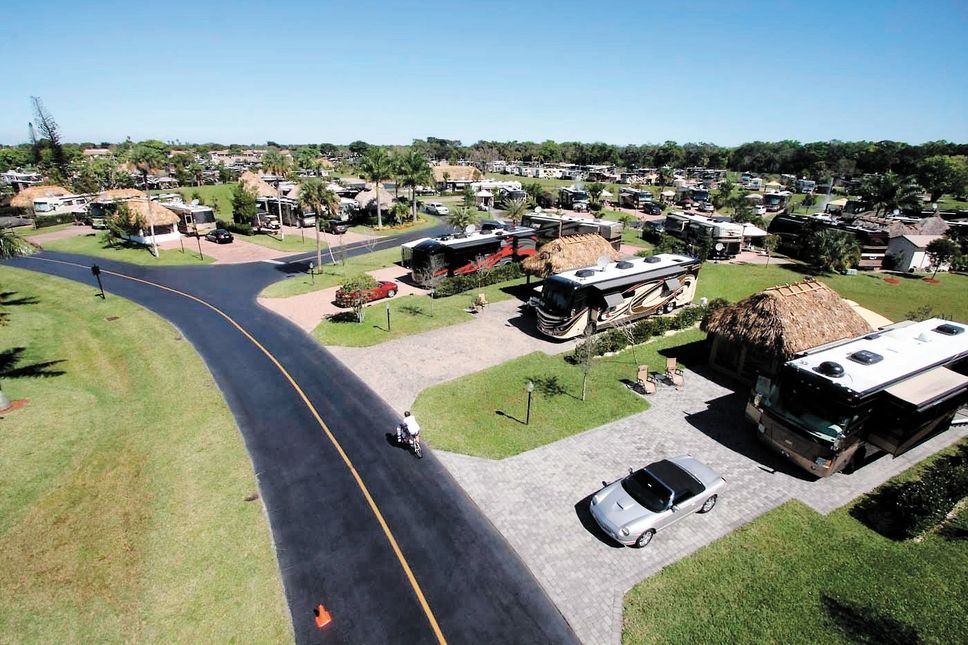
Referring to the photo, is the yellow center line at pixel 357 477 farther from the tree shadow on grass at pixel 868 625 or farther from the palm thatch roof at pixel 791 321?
the palm thatch roof at pixel 791 321

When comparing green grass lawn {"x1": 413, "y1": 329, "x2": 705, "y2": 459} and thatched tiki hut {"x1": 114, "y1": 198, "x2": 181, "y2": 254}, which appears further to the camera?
thatched tiki hut {"x1": 114, "y1": 198, "x2": 181, "y2": 254}

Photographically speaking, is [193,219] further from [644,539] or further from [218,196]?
[644,539]

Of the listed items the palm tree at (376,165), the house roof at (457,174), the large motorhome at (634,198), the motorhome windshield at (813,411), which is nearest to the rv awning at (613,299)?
the motorhome windshield at (813,411)

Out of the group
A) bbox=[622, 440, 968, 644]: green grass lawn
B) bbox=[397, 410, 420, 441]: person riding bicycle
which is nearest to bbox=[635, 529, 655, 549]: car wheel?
bbox=[622, 440, 968, 644]: green grass lawn

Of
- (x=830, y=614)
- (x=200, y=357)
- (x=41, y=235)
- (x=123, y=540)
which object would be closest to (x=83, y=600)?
(x=123, y=540)

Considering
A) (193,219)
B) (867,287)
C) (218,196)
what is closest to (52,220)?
(218,196)

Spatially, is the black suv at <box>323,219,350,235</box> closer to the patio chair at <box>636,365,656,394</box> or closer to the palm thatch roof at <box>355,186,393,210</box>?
the palm thatch roof at <box>355,186,393,210</box>

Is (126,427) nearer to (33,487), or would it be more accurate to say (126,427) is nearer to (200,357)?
(33,487)
